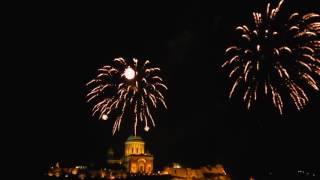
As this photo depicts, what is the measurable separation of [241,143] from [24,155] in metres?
30.7

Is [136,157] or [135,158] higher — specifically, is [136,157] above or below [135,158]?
above

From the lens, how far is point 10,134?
41.9m

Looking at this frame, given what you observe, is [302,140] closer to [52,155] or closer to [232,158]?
[232,158]

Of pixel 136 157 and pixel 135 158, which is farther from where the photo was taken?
pixel 136 157

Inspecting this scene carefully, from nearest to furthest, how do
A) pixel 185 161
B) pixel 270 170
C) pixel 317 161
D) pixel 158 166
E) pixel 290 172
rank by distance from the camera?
1. pixel 270 170
2. pixel 290 172
3. pixel 317 161
4. pixel 185 161
5. pixel 158 166

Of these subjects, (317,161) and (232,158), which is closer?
(232,158)

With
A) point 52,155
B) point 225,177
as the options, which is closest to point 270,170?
point 225,177

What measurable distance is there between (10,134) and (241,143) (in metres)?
31.9

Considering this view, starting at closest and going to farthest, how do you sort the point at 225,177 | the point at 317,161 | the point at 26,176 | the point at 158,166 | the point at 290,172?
the point at 26,176 → the point at 290,172 → the point at 317,161 → the point at 225,177 → the point at 158,166

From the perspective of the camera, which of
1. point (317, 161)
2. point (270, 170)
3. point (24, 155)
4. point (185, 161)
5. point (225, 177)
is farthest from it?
point (185, 161)

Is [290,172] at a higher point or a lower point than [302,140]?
lower

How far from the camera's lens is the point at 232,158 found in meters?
62.2

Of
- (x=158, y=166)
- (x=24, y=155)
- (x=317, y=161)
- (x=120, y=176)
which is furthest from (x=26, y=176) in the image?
(x=158, y=166)

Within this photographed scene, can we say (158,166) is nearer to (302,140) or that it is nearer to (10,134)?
(302,140)
